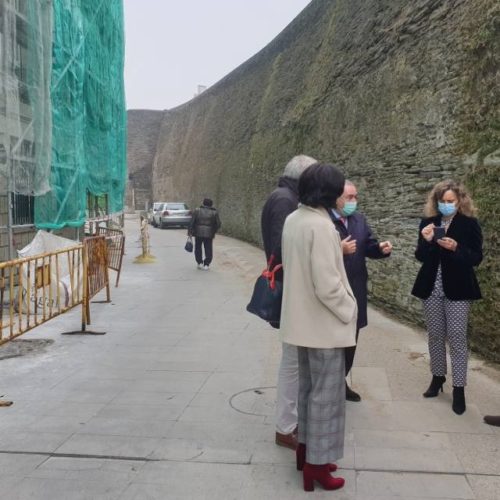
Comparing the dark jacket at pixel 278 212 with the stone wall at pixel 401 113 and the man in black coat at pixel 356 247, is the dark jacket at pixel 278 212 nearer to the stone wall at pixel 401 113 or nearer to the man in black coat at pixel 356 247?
the man in black coat at pixel 356 247

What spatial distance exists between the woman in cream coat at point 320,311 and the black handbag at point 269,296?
46cm

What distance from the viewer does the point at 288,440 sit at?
3.68 metres

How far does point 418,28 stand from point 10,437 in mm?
6821

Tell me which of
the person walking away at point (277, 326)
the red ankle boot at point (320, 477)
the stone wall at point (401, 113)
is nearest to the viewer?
the red ankle boot at point (320, 477)

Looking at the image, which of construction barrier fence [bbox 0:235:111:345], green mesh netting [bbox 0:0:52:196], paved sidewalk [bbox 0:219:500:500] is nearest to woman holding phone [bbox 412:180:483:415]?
paved sidewalk [bbox 0:219:500:500]

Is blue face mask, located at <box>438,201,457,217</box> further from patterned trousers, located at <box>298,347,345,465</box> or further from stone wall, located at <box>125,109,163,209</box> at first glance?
stone wall, located at <box>125,109,163,209</box>

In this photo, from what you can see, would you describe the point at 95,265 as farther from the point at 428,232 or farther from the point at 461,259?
the point at 461,259

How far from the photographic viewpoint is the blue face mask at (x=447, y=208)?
4371mm

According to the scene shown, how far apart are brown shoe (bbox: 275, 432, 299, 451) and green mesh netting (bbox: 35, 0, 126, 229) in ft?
22.5

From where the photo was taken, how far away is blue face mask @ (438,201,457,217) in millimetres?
4371

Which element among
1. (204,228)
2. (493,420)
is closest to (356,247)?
(493,420)

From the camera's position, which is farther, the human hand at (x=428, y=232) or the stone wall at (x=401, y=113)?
the stone wall at (x=401, y=113)

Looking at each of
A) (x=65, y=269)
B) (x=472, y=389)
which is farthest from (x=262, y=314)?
(x=65, y=269)

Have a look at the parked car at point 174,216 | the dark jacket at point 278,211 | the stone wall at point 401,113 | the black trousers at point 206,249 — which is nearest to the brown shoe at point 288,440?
the dark jacket at point 278,211
